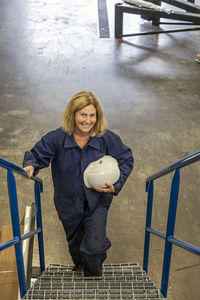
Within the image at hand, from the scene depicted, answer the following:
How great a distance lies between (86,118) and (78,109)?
9 centimetres

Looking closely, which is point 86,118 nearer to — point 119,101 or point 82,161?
point 82,161

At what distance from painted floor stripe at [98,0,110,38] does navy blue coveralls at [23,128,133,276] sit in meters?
6.83

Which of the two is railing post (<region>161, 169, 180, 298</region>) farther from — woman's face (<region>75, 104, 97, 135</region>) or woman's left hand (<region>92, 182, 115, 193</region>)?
woman's face (<region>75, 104, 97, 135</region>)

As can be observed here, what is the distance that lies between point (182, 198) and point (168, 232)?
233 cm

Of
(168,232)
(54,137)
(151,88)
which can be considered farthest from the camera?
(151,88)

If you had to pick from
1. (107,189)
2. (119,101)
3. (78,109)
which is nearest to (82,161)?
(107,189)

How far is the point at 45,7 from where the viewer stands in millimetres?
11078

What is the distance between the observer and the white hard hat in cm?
271

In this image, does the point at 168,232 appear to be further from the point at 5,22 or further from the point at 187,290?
the point at 5,22

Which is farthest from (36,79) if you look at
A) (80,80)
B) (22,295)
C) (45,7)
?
(22,295)

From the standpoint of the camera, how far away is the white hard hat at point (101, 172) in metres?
2.71

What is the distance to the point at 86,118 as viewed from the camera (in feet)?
8.83

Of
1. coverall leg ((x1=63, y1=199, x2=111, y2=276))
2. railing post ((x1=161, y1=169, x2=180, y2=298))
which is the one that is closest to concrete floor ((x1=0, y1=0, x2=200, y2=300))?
coverall leg ((x1=63, y1=199, x2=111, y2=276))

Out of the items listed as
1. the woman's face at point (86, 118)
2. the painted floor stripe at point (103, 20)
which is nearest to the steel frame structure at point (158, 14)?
the painted floor stripe at point (103, 20)
